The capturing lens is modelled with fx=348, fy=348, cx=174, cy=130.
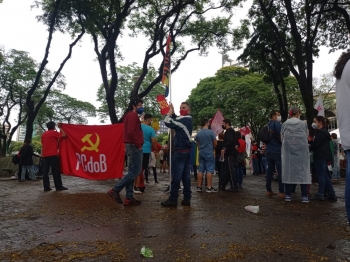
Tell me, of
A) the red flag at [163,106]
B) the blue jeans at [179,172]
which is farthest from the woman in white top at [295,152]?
the red flag at [163,106]

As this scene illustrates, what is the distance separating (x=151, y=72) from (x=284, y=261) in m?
39.1

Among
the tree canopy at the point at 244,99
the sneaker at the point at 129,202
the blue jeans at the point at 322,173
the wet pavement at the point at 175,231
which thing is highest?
the tree canopy at the point at 244,99

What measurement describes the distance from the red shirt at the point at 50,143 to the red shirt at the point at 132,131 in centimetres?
360

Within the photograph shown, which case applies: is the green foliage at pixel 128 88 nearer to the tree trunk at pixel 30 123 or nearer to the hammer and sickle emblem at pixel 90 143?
the tree trunk at pixel 30 123

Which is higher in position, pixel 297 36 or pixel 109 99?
pixel 297 36

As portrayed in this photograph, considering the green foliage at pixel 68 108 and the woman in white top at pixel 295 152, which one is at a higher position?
the green foliage at pixel 68 108

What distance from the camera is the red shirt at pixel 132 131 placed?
6.26 m

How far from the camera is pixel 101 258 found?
3.29 m

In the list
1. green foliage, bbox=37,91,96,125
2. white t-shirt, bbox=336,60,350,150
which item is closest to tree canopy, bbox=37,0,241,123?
white t-shirt, bbox=336,60,350,150

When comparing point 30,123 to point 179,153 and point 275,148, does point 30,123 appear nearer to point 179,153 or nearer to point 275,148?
point 179,153

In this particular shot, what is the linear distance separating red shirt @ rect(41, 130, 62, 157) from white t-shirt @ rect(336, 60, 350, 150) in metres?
7.71

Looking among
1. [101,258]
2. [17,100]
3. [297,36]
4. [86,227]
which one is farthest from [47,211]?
[17,100]

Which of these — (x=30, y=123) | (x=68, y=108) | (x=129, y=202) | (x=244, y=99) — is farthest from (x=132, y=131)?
(x=68, y=108)

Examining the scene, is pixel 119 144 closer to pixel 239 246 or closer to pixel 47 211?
pixel 47 211
